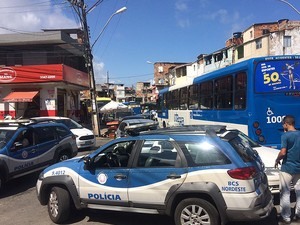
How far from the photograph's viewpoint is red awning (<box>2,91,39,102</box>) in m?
25.9

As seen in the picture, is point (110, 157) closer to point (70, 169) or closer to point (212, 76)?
point (70, 169)

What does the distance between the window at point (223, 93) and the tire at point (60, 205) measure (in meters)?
6.05

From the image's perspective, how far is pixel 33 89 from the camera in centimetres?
2734

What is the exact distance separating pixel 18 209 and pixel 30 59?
79.6ft

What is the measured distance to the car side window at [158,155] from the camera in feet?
17.0

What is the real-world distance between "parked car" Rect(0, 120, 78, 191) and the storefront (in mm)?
16169

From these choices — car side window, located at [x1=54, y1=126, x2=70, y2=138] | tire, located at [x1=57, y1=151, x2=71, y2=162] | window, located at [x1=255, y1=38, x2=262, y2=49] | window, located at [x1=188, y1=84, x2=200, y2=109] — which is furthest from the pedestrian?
window, located at [x1=255, y1=38, x2=262, y2=49]

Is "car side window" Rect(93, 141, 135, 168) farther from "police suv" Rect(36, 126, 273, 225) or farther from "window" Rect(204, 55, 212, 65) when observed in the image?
"window" Rect(204, 55, 212, 65)

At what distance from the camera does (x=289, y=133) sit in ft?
18.5

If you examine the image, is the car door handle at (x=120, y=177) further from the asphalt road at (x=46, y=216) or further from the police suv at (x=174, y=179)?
the asphalt road at (x=46, y=216)

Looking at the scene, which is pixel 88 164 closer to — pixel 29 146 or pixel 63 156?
pixel 29 146

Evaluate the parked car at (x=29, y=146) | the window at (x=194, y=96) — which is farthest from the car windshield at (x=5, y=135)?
the window at (x=194, y=96)

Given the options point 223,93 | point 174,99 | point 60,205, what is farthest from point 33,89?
point 60,205

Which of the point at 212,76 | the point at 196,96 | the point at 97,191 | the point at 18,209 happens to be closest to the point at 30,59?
the point at 196,96
